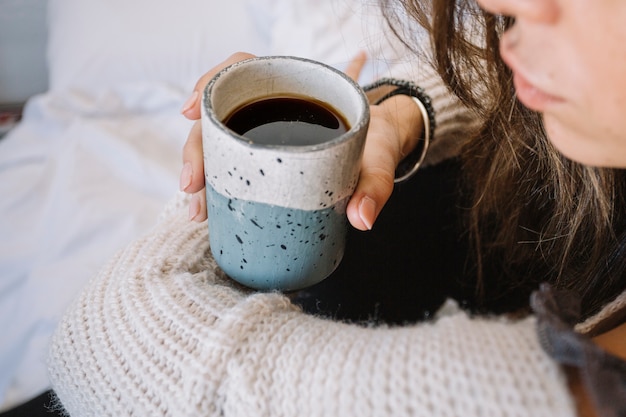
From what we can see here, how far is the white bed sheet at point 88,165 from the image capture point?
0.86m

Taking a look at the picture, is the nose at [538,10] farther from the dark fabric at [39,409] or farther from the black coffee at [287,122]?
the dark fabric at [39,409]

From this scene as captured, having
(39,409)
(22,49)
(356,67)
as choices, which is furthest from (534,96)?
(22,49)

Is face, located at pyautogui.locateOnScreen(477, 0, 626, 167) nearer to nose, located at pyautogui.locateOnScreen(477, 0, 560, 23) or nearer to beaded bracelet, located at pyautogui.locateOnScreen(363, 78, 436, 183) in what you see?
nose, located at pyautogui.locateOnScreen(477, 0, 560, 23)

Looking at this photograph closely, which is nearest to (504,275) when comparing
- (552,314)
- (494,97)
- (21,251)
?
(494,97)

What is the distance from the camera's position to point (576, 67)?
37cm

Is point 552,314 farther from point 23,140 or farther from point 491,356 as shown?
point 23,140

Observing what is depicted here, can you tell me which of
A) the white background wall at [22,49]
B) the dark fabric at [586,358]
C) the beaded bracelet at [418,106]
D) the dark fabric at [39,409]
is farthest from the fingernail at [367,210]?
the white background wall at [22,49]

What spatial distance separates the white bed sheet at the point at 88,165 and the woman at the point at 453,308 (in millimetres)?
207

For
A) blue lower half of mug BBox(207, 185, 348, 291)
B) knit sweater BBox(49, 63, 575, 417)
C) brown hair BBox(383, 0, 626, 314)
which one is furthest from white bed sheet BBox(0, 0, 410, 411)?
blue lower half of mug BBox(207, 185, 348, 291)

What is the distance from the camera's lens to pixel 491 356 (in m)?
0.39

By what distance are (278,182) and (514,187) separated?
437 mm

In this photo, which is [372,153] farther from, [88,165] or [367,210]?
[88,165]

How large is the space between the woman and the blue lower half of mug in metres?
0.02

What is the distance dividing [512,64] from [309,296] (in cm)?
41
